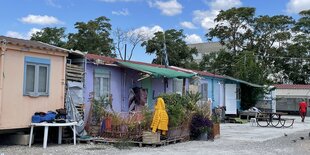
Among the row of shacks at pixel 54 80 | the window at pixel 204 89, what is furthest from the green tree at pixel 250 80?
the row of shacks at pixel 54 80

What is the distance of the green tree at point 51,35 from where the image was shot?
41531 millimetres

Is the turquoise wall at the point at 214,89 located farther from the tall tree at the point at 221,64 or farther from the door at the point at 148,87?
the tall tree at the point at 221,64

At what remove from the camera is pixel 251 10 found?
44.3 m

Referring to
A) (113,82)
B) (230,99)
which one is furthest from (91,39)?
(113,82)

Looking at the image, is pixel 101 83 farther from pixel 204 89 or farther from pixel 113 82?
pixel 204 89

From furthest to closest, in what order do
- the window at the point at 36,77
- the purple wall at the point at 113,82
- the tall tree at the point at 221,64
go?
the tall tree at the point at 221,64 → the purple wall at the point at 113,82 → the window at the point at 36,77

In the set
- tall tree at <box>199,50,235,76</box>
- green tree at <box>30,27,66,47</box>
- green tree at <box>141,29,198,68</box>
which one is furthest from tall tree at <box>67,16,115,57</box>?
tall tree at <box>199,50,235,76</box>

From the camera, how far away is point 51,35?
42312mm

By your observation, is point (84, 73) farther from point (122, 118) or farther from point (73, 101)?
point (122, 118)

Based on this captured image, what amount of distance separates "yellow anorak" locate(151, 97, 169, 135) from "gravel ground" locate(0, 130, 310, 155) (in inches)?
23.4

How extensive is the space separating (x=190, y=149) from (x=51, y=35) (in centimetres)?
3300

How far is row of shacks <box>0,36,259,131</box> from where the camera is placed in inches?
464

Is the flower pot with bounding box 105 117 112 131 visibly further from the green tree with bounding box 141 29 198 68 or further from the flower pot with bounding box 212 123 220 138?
the green tree with bounding box 141 29 198 68

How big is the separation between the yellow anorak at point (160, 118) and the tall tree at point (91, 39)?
94.0 ft
